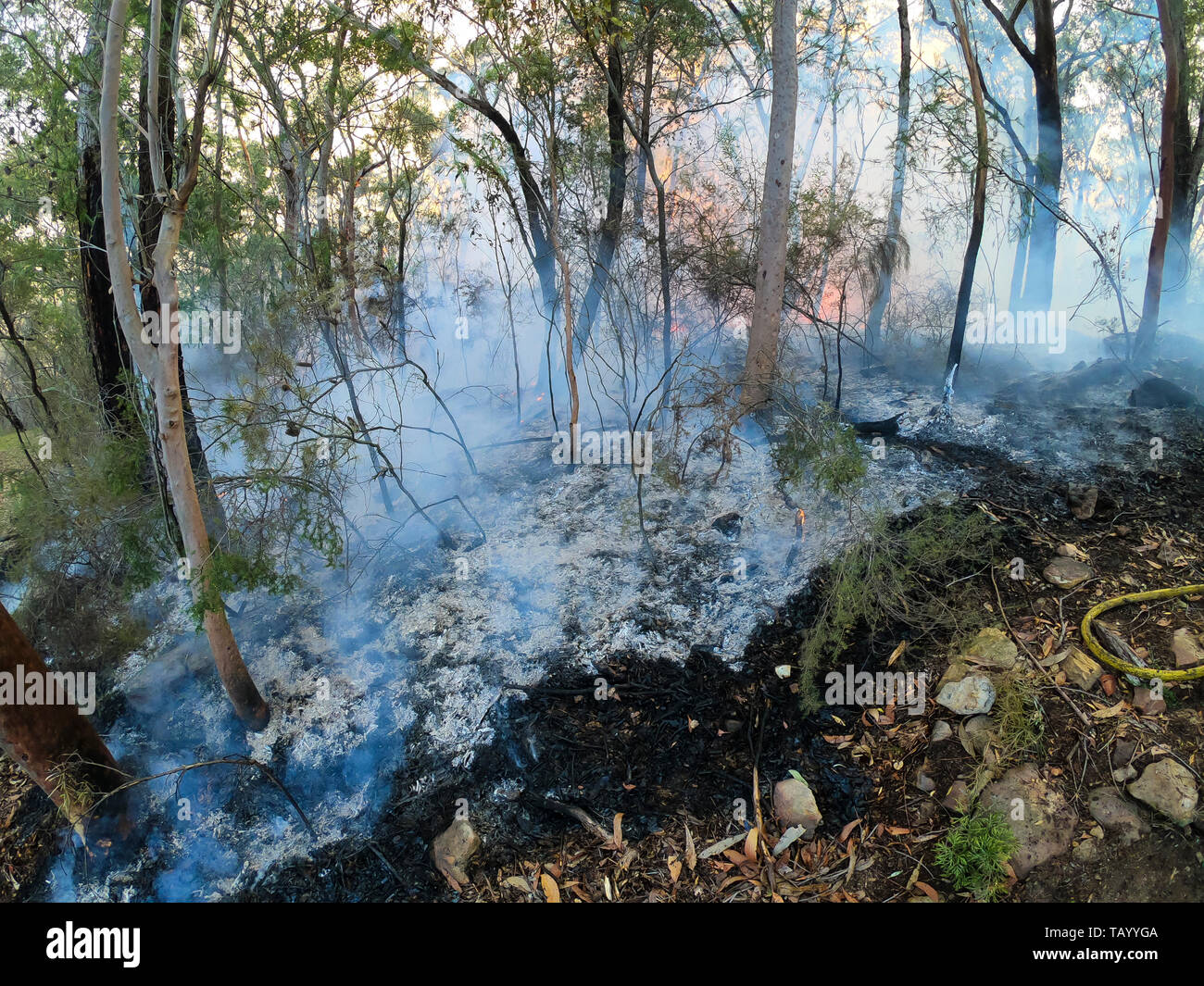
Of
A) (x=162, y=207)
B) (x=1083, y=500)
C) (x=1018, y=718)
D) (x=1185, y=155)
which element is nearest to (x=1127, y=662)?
(x=1018, y=718)

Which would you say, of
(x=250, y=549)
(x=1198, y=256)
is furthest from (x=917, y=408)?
(x=1198, y=256)

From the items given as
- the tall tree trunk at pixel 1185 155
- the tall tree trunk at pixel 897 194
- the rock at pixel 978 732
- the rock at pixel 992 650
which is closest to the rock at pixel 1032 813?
the rock at pixel 978 732

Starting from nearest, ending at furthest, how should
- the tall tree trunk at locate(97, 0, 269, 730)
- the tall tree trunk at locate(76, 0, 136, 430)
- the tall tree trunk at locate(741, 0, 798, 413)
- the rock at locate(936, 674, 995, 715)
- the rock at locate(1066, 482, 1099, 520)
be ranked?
the tall tree trunk at locate(97, 0, 269, 730) < the rock at locate(936, 674, 995, 715) < the tall tree trunk at locate(76, 0, 136, 430) < the rock at locate(1066, 482, 1099, 520) < the tall tree trunk at locate(741, 0, 798, 413)

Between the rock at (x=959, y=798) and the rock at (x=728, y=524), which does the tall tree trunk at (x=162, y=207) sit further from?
the rock at (x=959, y=798)

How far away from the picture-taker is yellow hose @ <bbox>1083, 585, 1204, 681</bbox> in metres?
4.09

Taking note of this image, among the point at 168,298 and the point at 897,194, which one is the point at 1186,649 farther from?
the point at 897,194

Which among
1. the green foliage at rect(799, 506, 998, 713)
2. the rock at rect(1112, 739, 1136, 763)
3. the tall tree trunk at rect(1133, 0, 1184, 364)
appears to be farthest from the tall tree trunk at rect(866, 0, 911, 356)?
the rock at rect(1112, 739, 1136, 763)

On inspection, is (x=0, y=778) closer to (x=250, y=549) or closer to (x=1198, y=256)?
(x=250, y=549)

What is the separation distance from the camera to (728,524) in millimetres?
6527

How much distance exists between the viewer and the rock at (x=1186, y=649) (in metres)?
4.25

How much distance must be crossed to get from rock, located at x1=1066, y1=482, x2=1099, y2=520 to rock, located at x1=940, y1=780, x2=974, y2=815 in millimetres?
3142

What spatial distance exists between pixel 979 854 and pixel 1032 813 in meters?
0.43

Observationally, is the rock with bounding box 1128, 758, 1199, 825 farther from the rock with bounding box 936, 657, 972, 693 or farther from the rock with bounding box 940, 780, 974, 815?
the rock with bounding box 936, 657, 972, 693
